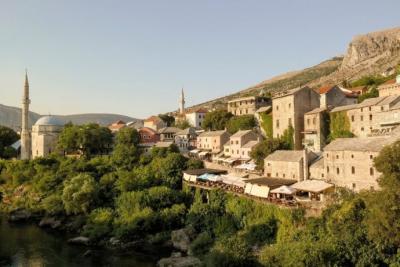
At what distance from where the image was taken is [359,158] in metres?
35.4

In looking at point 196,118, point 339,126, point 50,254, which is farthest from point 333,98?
point 196,118

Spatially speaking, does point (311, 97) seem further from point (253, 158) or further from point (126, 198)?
point (126, 198)

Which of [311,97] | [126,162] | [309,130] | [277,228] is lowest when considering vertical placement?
[277,228]

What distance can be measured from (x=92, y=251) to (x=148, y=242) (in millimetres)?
5701

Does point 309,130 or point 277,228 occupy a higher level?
point 309,130

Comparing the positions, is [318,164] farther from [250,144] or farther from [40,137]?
[40,137]

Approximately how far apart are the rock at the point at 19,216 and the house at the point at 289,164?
34171 millimetres

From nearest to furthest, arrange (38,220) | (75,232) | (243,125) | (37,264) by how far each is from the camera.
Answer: (37,264) < (75,232) < (38,220) < (243,125)

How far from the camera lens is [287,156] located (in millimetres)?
45250

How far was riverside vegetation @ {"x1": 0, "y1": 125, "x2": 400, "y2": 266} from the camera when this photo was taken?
2769cm

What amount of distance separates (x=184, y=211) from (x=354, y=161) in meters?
19.6

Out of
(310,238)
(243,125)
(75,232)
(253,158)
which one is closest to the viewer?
(310,238)

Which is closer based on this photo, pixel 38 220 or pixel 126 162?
pixel 38 220

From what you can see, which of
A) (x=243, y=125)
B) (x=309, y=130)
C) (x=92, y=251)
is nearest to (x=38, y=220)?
(x=92, y=251)
